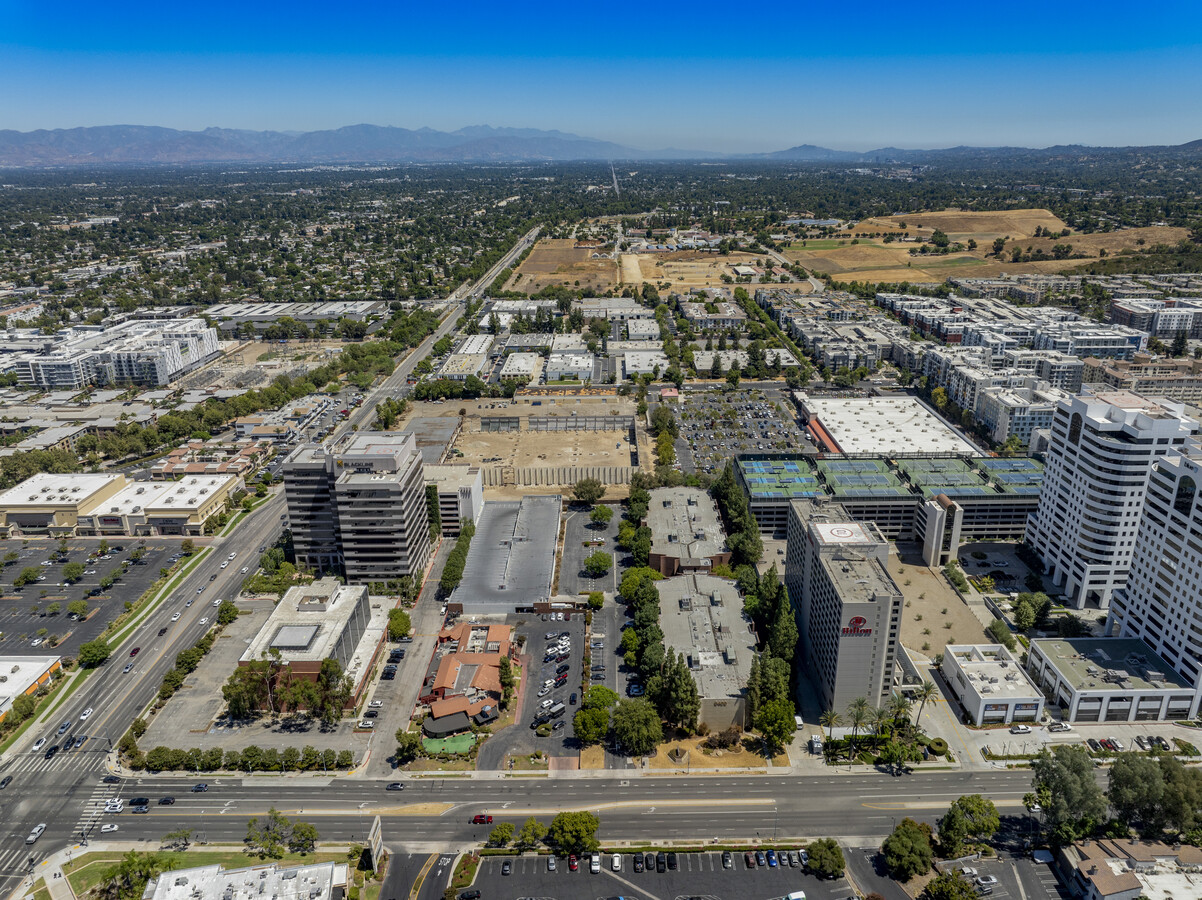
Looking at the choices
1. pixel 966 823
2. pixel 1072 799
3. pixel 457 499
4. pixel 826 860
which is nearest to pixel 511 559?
pixel 457 499

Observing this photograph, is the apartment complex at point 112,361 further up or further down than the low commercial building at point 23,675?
further up

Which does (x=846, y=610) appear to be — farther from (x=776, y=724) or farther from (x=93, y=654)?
(x=93, y=654)

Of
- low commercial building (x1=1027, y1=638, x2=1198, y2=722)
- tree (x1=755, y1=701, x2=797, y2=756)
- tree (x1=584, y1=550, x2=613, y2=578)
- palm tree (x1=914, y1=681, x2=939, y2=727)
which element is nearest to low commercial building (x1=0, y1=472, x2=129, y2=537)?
tree (x1=584, y1=550, x2=613, y2=578)

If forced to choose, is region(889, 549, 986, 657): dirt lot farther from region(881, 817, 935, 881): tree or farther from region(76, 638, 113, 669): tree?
region(76, 638, 113, 669): tree

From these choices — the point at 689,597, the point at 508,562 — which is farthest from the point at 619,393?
the point at 689,597

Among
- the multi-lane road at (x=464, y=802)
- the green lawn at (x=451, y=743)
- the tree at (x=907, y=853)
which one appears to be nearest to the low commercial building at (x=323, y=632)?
the green lawn at (x=451, y=743)

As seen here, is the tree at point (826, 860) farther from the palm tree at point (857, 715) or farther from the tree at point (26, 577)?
the tree at point (26, 577)

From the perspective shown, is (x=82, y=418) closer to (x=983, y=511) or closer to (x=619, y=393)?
(x=619, y=393)
